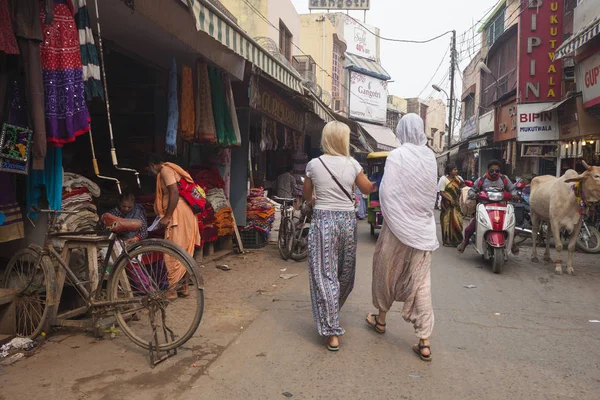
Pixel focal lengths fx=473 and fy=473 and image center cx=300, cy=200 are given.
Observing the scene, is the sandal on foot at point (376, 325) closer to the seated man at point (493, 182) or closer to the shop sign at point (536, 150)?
the seated man at point (493, 182)

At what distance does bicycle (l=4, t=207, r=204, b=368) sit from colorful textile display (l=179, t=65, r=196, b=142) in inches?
107

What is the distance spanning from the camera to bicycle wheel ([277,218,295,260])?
7973 mm

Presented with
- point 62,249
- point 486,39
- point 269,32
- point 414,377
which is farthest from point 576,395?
point 486,39

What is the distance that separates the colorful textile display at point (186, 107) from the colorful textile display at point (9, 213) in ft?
8.93

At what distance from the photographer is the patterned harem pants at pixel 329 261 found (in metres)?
3.78

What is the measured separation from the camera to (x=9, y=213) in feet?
12.7

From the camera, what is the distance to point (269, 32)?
1652 centimetres

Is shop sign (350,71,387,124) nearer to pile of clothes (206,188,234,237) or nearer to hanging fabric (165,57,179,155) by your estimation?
pile of clothes (206,188,234,237)

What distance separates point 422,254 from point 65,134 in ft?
9.58

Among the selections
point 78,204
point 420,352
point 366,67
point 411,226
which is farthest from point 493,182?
point 366,67

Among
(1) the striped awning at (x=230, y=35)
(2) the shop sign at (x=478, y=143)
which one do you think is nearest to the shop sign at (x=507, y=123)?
(2) the shop sign at (x=478, y=143)

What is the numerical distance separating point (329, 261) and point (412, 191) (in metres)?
0.87

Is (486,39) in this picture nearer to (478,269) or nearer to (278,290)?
(478,269)

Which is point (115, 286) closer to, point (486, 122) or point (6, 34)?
point (6, 34)
